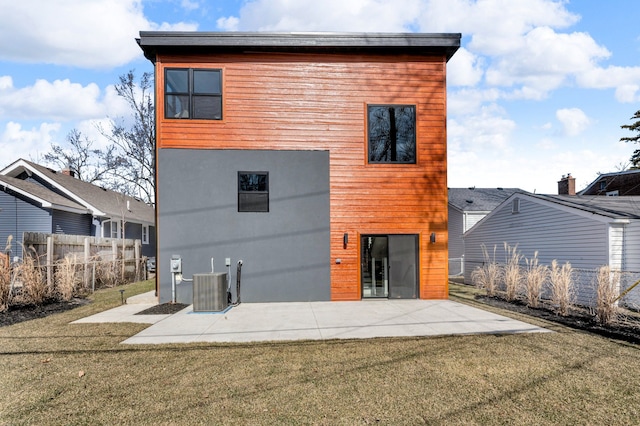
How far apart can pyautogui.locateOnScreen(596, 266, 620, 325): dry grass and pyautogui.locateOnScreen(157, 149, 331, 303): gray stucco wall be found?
6041 mm

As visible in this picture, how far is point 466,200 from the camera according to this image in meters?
22.5

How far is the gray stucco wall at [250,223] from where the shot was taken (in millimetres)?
9852

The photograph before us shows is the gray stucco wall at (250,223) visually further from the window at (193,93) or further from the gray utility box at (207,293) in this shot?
the gray utility box at (207,293)

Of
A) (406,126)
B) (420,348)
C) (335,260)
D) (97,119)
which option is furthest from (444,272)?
(97,119)

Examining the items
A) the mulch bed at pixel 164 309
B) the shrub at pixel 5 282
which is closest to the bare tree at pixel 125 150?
the shrub at pixel 5 282

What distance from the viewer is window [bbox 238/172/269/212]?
1009cm

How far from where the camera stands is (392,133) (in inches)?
415

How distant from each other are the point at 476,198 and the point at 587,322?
16448 millimetres

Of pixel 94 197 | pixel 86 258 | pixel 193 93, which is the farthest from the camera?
pixel 94 197

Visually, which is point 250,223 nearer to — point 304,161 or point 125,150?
point 304,161

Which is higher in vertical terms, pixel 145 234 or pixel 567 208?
pixel 567 208

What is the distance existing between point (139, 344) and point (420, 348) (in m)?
4.30


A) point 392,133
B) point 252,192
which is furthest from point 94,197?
point 392,133

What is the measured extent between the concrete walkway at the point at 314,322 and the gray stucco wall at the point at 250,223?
76cm
